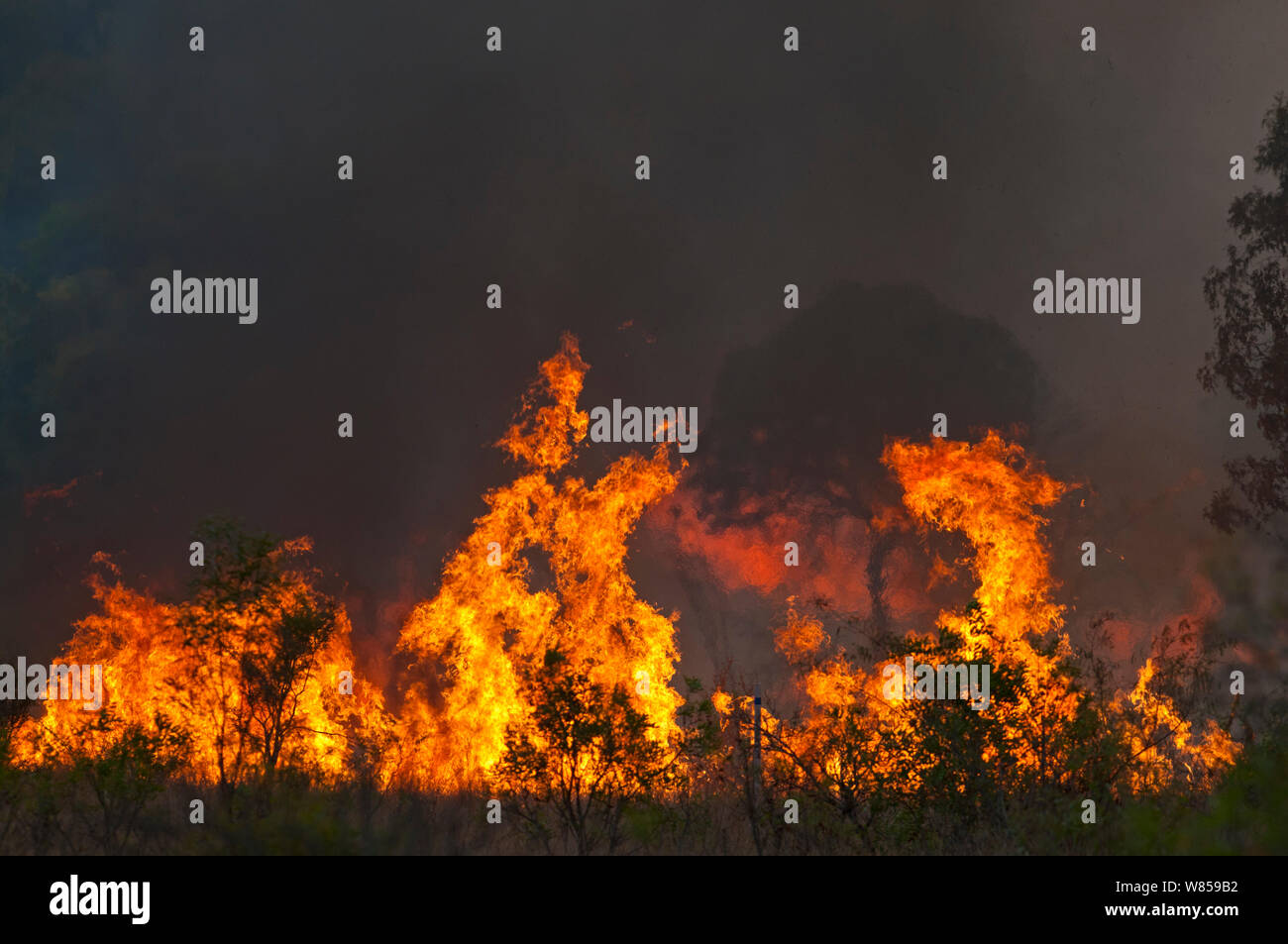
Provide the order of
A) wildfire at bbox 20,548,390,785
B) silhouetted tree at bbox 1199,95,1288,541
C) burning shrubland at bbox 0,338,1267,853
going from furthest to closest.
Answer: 1. silhouetted tree at bbox 1199,95,1288,541
2. wildfire at bbox 20,548,390,785
3. burning shrubland at bbox 0,338,1267,853

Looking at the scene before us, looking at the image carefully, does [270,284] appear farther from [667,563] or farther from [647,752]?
[647,752]

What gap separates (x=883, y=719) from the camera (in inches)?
555

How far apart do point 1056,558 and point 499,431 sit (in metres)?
19.0

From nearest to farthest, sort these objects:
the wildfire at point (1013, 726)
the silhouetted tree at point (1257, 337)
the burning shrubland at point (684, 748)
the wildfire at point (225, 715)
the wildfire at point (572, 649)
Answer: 1. the burning shrubland at point (684, 748)
2. the wildfire at point (1013, 726)
3. the wildfire at point (572, 649)
4. the wildfire at point (225, 715)
5. the silhouetted tree at point (1257, 337)

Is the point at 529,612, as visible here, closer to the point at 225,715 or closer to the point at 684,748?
the point at 225,715

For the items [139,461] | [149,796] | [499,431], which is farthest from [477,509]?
[149,796]
